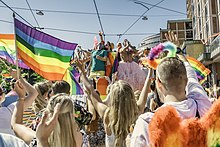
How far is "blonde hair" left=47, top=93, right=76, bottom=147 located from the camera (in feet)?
8.72

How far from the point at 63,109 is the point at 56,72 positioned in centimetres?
362

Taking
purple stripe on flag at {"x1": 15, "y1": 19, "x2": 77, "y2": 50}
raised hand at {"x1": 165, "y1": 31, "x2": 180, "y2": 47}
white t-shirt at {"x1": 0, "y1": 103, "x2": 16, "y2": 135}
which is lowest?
white t-shirt at {"x1": 0, "y1": 103, "x2": 16, "y2": 135}

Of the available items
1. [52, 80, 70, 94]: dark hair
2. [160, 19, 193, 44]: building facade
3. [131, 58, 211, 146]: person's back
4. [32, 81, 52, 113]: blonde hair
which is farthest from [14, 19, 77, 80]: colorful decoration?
[160, 19, 193, 44]: building facade

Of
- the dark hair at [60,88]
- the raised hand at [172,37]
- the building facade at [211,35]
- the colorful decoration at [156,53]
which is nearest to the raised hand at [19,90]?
the dark hair at [60,88]

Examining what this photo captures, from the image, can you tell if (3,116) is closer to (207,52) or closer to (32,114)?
(32,114)

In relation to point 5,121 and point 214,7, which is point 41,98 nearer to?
point 5,121

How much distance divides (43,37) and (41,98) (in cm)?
206

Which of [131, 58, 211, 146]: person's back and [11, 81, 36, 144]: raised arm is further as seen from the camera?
[11, 81, 36, 144]: raised arm

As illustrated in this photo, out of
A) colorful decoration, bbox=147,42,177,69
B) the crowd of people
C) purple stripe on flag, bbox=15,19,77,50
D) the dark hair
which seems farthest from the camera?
purple stripe on flag, bbox=15,19,77,50

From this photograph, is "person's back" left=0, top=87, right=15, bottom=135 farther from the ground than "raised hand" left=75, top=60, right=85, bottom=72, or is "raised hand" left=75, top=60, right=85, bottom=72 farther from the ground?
"raised hand" left=75, top=60, right=85, bottom=72

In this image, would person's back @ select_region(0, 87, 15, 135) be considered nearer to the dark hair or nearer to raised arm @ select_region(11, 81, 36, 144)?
raised arm @ select_region(11, 81, 36, 144)

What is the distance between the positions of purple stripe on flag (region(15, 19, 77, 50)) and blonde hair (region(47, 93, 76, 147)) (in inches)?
130

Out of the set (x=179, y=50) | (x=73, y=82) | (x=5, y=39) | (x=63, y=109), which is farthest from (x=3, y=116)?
(x=5, y=39)

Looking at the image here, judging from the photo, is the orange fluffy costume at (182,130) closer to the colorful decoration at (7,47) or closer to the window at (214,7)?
the colorful decoration at (7,47)
